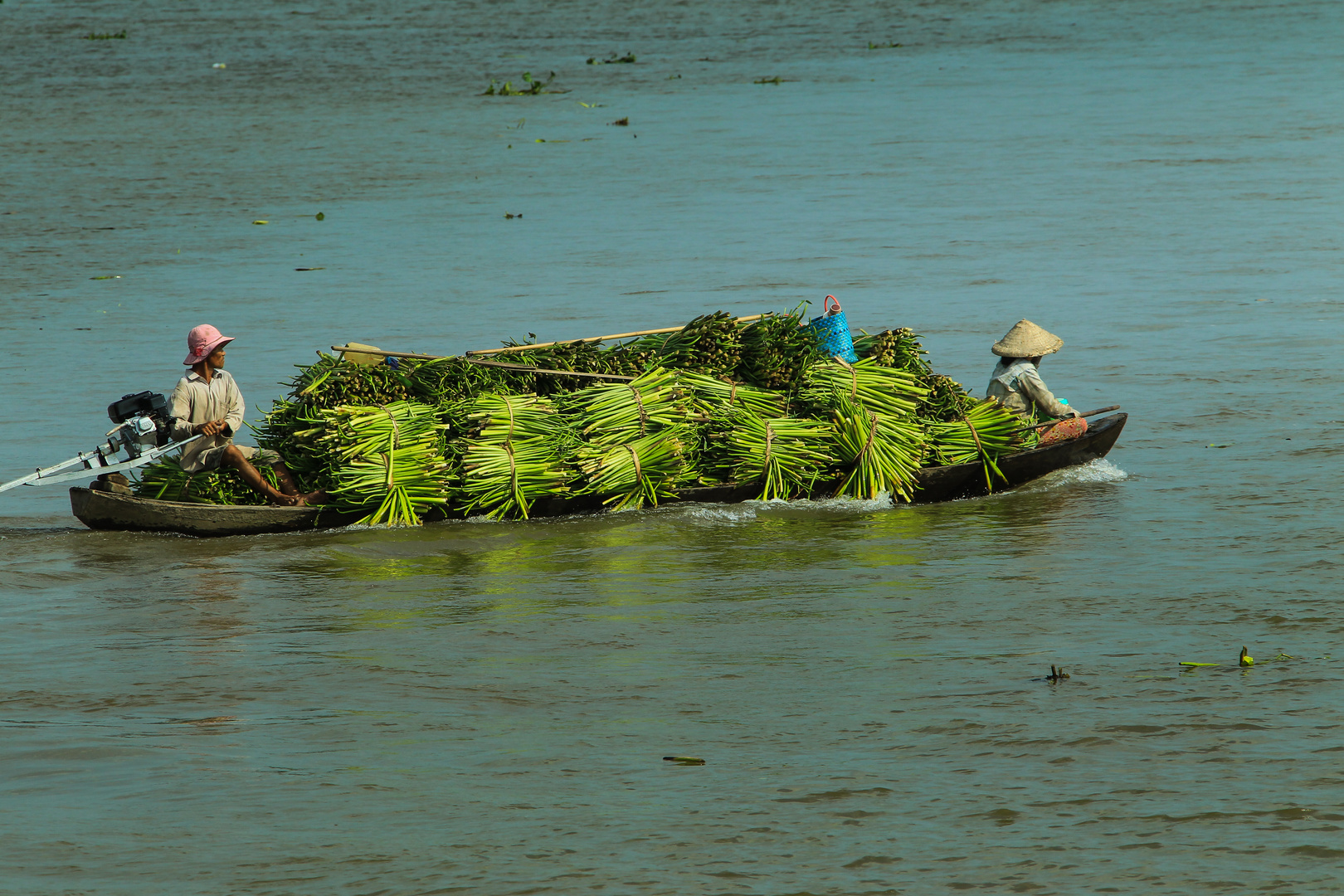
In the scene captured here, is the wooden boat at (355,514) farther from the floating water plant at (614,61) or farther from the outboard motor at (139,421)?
the floating water plant at (614,61)

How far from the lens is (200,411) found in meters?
8.34

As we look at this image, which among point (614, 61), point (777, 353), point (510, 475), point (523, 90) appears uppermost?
point (614, 61)

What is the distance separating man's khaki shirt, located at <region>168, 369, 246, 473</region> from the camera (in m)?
8.30

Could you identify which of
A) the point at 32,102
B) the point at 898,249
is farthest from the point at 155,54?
the point at 898,249

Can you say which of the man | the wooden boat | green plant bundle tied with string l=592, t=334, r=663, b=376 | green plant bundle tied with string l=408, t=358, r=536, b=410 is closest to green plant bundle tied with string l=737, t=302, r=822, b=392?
green plant bundle tied with string l=592, t=334, r=663, b=376

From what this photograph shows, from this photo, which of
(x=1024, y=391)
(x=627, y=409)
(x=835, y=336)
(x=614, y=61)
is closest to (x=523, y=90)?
(x=614, y=61)

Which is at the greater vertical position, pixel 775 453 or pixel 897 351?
pixel 897 351

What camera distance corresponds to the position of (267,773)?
17.2 feet

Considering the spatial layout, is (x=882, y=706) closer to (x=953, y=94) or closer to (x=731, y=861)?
(x=731, y=861)

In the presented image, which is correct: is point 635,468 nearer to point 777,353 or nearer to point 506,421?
point 506,421

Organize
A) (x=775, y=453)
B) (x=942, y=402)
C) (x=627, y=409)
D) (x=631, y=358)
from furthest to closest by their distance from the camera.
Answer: (x=942, y=402) → (x=631, y=358) → (x=775, y=453) → (x=627, y=409)

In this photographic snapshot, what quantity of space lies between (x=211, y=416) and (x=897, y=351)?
12.5 feet

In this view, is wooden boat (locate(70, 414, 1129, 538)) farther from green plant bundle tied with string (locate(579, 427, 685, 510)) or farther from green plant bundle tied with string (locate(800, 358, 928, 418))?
green plant bundle tied with string (locate(800, 358, 928, 418))

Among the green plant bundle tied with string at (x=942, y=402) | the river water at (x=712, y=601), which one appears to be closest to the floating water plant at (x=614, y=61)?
the river water at (x=712, y=601)
